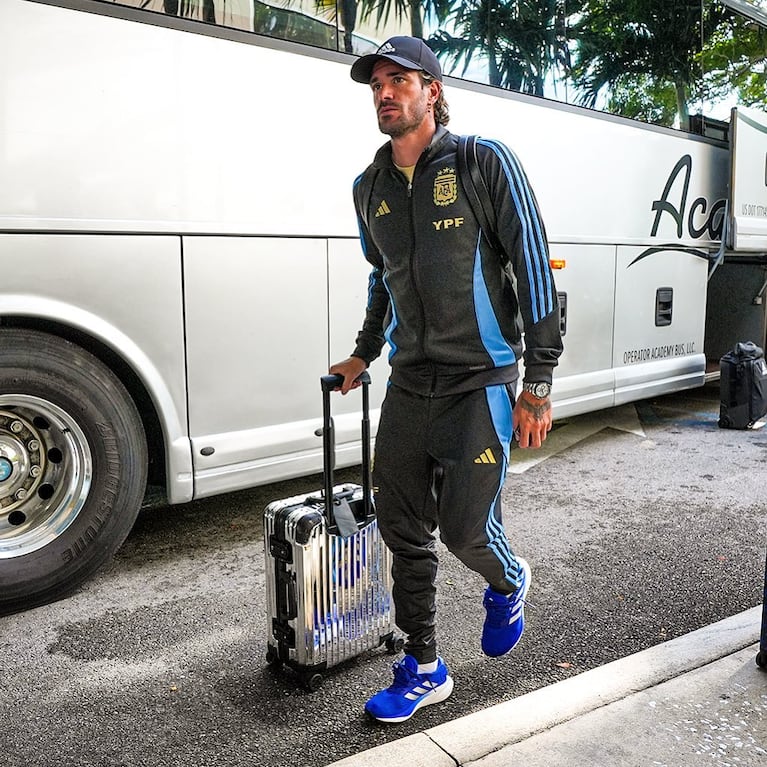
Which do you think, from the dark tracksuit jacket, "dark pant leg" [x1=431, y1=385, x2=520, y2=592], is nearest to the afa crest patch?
the dark tracksuit jacket

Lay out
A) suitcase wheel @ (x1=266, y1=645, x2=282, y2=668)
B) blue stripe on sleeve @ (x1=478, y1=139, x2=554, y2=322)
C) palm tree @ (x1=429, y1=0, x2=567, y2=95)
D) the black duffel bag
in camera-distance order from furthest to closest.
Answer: the black duffel bag < palm tree @ (x1=429, y1=0, x2=567, y2=95) < suitcase wheel @ (x1=266, y1=645, x2=282, y2=668) < blue stripe on sleeve @ (x1=478, y1=139, x2=554, y2=322)

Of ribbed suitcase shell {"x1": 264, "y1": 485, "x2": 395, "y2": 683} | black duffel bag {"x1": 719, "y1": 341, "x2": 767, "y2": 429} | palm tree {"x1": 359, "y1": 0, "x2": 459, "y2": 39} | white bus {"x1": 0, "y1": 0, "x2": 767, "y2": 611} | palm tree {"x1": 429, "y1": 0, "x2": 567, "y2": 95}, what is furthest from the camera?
black duffel bag {"x1": 719, "y1": 341, "x2": 767, "y2": 429}

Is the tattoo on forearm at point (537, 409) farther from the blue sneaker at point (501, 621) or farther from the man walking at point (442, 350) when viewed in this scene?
the blue sneaker at point (501, 621)

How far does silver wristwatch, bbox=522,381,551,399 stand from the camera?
2596 millimetres

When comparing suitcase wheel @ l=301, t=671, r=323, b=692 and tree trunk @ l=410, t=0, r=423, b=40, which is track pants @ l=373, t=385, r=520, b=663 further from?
tree trunk @ l=410, t=0, r=423, b=40

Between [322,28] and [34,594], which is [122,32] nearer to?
[322,28]

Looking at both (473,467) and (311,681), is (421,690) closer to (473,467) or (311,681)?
(311,681)

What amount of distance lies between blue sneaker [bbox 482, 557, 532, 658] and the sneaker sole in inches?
7.6

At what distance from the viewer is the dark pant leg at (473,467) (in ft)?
8.54

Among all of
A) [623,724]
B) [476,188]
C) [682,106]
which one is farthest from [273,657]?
[682,106]

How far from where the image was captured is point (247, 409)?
4316 millimetres

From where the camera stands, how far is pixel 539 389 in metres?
2.60

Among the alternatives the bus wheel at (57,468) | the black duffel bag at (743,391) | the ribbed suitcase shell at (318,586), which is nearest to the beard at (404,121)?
the ribbed suitcase shell at (318,586)

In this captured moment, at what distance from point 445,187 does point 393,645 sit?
1.73m
